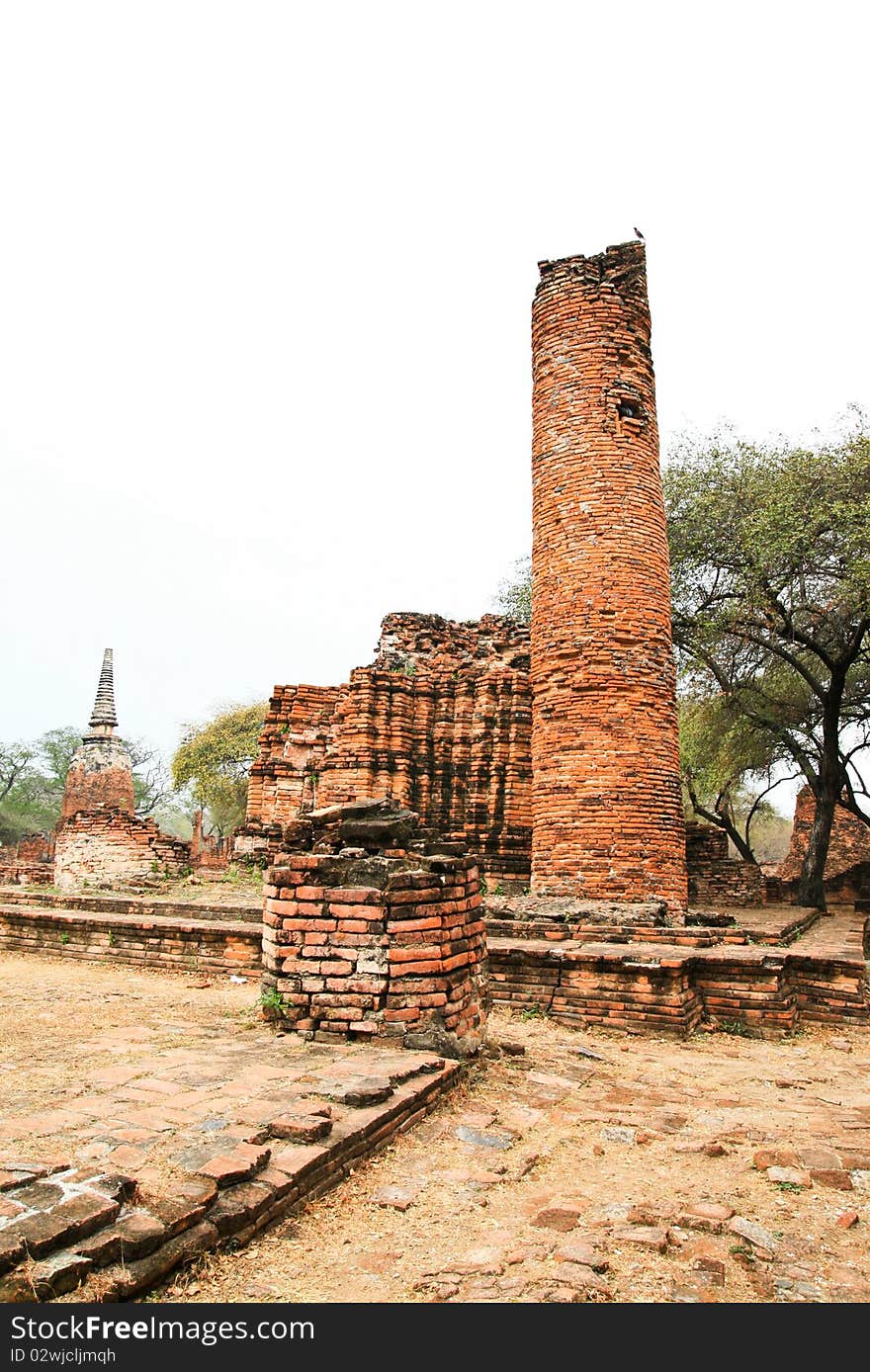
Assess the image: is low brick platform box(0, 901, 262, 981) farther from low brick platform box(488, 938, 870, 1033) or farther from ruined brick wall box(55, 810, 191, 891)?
ruined brick wall box(55, 810, 191, 891)

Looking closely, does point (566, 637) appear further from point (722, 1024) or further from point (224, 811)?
point (224, 811)

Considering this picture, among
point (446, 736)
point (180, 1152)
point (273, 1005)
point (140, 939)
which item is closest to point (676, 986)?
point (273, 1005)

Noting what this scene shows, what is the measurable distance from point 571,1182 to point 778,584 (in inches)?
491

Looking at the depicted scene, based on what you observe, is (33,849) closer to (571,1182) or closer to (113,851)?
(113,851)

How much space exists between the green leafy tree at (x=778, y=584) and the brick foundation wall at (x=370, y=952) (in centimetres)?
1010

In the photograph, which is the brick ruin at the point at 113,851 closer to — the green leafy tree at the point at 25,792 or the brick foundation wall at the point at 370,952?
the brick foundation wall at the point at 370,952

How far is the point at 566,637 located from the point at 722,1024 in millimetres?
4276

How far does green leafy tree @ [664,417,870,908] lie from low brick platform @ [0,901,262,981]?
960cm

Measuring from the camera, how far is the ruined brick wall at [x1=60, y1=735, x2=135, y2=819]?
94.9 ft

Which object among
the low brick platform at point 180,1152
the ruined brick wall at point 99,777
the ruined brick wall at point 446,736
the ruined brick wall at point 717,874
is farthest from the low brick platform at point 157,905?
the ruined brick wall at point 99,777

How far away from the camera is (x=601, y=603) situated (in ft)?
29.7

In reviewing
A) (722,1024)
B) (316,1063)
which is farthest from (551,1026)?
(316,1063)

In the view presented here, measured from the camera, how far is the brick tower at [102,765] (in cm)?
2898

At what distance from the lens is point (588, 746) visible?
8.80 metres
